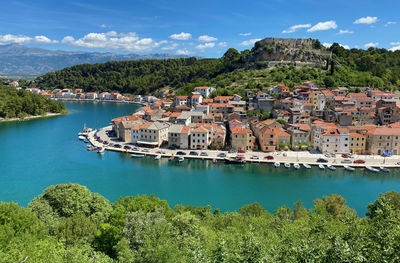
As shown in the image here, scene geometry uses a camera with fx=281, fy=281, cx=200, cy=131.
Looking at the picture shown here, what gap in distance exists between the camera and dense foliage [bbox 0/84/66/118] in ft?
179

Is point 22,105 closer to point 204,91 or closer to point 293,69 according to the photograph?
point 204,91

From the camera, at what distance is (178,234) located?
10516 mm

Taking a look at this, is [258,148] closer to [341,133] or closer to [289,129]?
[289,129]

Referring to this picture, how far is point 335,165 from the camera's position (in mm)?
26547

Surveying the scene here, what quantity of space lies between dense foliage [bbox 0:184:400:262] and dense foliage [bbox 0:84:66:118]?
50452mm

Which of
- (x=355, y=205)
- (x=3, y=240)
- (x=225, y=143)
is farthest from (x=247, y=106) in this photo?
(x=3, y=240)

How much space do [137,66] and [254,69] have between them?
61.7 meters

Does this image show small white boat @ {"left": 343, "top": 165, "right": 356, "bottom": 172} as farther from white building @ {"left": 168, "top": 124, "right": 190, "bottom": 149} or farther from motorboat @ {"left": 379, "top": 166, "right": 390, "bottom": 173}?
white building @ {"left": 168, "top": 124, "right": 190, "bottom": 149}

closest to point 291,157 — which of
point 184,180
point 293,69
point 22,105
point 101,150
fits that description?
point 184,180

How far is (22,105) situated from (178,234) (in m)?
59.0

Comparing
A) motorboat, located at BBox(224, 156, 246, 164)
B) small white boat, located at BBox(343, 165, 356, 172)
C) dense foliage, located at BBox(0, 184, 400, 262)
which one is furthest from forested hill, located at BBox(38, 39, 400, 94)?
dense foliage, located at BBox(0, 184, 400, 262)

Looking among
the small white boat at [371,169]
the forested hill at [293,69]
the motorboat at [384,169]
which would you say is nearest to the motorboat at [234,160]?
the small white boat at [371,169]

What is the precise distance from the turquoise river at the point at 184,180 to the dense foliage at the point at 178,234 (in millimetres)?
5369

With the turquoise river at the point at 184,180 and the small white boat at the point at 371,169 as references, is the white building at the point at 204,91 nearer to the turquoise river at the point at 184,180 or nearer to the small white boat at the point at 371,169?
the turquoise river at the point at 184,180
